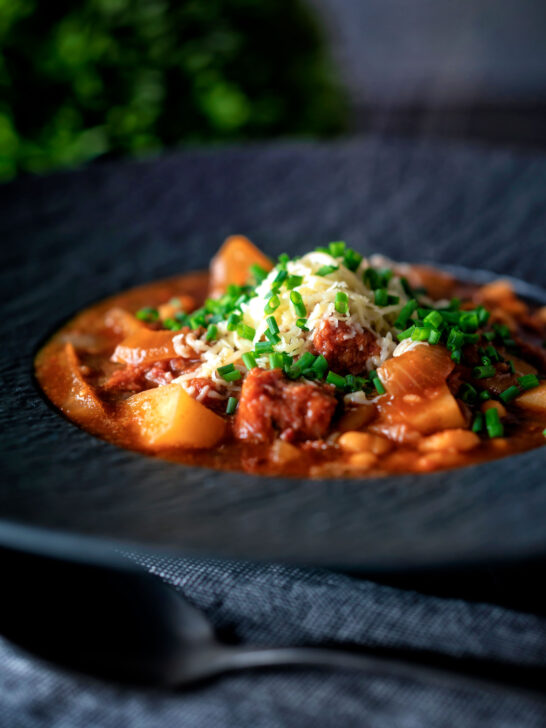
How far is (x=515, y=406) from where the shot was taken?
10.1 feet

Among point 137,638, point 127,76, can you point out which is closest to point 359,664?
point 137,638

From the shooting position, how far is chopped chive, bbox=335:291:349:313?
308 centimetres

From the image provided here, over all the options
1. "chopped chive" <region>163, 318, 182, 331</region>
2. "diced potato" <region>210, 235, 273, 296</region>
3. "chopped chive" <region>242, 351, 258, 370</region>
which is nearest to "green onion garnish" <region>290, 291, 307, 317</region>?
"chopped chive" <region>242, 351, 258, 370</region>

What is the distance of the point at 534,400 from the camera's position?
307 centimetres

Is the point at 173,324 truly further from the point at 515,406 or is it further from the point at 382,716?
the point at 382,716

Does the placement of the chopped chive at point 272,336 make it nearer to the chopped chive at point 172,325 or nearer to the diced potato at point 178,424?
the diced potato at point 178,424

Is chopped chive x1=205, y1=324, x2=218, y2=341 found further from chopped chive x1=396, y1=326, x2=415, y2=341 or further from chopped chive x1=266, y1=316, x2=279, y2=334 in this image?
chopped chive x1=396, y1=326, x2=415, y2=341

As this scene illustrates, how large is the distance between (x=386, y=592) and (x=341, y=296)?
3.66ft

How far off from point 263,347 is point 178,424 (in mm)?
451

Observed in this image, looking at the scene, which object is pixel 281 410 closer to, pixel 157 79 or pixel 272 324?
pixel 272 324

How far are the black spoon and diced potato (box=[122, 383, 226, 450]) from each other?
21.0 inches

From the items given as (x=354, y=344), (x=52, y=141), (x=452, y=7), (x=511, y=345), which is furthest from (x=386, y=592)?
(x=452, y=7)

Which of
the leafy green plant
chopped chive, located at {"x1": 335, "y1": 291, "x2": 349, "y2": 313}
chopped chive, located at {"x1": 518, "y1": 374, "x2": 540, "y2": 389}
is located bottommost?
chopped chive, located at {"x1": 518, "y1": 374, "x2": 540, "y2": 389}

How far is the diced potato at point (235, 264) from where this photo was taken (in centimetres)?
426
